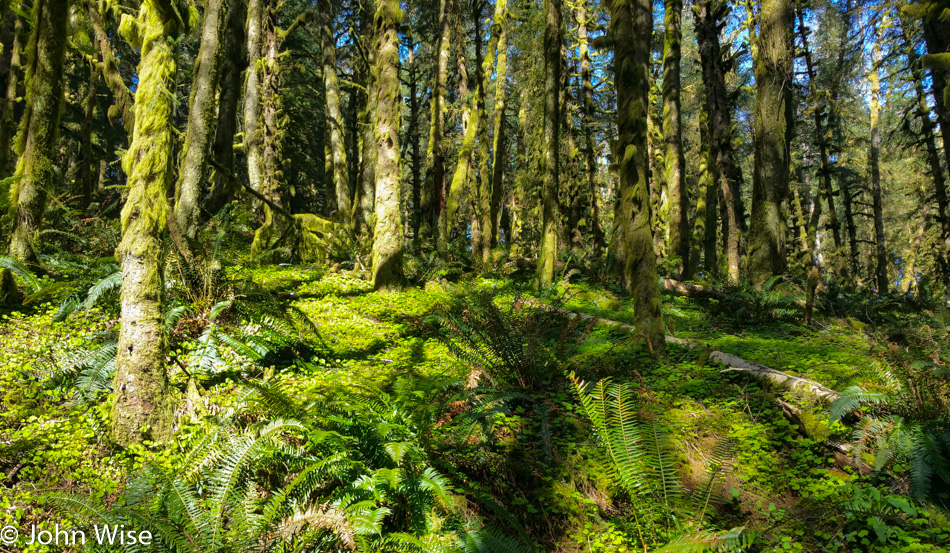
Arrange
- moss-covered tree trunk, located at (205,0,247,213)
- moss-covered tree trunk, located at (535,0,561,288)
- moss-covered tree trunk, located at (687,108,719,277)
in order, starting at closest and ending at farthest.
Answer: moss-covered tree trunk, located at (205,0,247,213) < moss-covered tree trunk, located at (535,0,561,288) < moss-covered tree trunk, located at (687,108,719,277)

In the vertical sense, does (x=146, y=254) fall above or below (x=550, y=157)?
below

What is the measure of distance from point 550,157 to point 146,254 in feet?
22.5

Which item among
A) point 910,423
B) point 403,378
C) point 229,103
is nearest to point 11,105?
point 229,103

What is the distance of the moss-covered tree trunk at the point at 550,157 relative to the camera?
8469mm

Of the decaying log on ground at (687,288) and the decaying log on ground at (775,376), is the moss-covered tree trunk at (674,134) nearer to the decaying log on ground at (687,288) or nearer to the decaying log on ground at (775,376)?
the decaying log on ground at (687,288)

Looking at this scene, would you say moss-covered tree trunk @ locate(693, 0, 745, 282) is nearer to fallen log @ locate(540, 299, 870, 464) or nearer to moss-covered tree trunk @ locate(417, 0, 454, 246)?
moss-covered tree trunk @ locate(417, 0, 454, 246)

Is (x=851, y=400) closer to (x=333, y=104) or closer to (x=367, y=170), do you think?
(x=367, y=170)

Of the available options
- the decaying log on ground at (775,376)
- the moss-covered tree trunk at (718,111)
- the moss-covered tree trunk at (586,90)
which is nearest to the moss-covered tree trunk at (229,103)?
the decaying log on ground at (775,376)

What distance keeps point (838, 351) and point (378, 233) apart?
670 cm

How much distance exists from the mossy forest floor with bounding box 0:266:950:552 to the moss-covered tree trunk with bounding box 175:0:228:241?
150 cm

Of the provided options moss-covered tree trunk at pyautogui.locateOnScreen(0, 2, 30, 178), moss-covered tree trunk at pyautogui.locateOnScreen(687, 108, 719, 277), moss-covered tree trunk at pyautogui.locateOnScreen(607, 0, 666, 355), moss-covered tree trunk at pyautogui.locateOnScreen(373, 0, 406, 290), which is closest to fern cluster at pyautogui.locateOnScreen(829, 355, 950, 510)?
moss-covered tree trunk at pyautogui.locateOnScreen(607, 0, 666, 355)

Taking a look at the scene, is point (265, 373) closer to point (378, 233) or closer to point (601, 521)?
point (601, 521)

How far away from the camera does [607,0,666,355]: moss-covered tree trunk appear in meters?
4.80

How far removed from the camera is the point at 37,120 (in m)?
5.02
